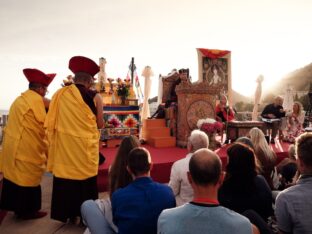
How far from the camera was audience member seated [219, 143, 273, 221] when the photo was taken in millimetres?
2045

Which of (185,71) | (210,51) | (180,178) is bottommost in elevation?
(180,178)

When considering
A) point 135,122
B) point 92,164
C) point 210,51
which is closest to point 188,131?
point 135,122

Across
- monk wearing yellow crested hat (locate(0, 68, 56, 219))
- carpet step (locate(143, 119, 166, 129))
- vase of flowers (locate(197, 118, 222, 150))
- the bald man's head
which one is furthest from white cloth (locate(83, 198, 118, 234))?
carpet step (locate(143, 119, 166, 129))

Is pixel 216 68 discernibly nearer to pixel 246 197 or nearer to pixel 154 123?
pixel 154 123

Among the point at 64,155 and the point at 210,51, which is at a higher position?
the point at 210,51

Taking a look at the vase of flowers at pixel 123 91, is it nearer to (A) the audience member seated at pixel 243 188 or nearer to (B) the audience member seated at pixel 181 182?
(B) the audience member seated at pixel 181 182

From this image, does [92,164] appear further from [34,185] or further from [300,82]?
[300,82]

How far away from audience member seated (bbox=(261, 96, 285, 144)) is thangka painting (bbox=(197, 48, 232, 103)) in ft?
7.97

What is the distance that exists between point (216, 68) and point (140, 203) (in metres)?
9.36

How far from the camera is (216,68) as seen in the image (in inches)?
416

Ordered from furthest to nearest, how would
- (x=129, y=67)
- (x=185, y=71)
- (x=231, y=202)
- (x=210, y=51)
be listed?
(x=129, y=67) < (x=210, y=51) < (x=185, y=71) < (x=231, y=202)

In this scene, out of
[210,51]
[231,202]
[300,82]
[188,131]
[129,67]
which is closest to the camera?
[231,202]

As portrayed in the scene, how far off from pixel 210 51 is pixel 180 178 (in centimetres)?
845

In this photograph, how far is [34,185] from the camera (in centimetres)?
349
